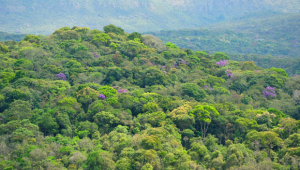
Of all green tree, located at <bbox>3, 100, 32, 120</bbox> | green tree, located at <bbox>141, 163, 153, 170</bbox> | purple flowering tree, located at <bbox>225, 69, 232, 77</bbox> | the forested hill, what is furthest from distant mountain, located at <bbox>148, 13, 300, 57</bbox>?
green tree, located at <bbox>141, 163, 153, 170</bbox>

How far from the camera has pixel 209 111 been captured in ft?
114

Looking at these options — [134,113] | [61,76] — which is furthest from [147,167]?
[61,76]

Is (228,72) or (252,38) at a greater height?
(252,38)

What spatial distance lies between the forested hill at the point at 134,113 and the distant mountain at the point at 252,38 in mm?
94897

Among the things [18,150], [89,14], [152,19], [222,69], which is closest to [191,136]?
[18,150]

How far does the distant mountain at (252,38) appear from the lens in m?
145

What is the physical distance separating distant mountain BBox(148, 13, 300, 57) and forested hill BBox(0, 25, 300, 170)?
9490 cm

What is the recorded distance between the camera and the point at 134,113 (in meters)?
36.7

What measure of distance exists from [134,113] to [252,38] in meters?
139

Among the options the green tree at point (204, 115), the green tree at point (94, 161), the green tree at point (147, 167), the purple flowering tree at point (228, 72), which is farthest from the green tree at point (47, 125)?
the purple flowering tree at point (228, 72)

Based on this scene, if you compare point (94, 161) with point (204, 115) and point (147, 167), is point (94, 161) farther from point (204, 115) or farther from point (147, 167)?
point (204, 115)

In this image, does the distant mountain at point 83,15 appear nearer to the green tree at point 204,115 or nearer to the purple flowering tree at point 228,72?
the purple flowering tree at point 228,72

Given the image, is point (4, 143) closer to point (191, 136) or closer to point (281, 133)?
point (191, 136)

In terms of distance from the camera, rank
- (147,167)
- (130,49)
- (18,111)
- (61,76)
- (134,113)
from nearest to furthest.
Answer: (147,167) → (18,111) → (134,113) → (61,76) → (130,49)
